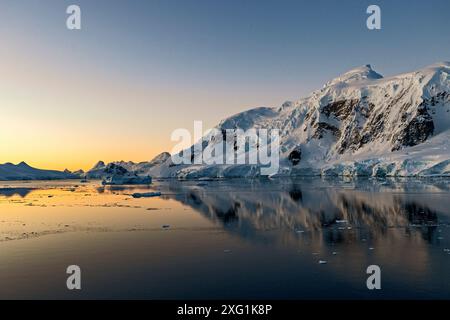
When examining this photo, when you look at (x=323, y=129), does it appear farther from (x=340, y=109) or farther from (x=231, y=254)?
(x=231, y=254)

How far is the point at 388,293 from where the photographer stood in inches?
526

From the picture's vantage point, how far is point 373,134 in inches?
6698

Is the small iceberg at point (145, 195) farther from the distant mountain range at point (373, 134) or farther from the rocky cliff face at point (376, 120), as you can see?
the rocky cliff face at point (376, 120)

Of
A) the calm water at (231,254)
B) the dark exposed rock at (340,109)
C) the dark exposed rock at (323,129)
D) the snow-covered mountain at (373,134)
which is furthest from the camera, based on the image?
the dark exposed rock at (340,109)

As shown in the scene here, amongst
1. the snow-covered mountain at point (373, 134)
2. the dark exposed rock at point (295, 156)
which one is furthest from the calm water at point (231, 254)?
the dark exposed rock at point (295, 156)

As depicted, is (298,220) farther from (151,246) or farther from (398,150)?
(398,150)

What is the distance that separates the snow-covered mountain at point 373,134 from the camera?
416ft

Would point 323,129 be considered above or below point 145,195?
above

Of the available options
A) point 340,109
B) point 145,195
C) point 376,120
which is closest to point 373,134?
point 376,120

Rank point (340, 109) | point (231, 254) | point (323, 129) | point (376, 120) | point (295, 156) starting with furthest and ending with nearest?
1. point (340, 109)
2. point (323, 129)
3. point (295, 156)
4. point (376, 120)
5. point (231, 254)

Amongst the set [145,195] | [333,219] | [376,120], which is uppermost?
[376,120]

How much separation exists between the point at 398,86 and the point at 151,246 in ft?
561

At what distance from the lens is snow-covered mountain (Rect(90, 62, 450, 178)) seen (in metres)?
127

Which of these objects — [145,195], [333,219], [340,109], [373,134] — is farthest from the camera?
[340,109]
